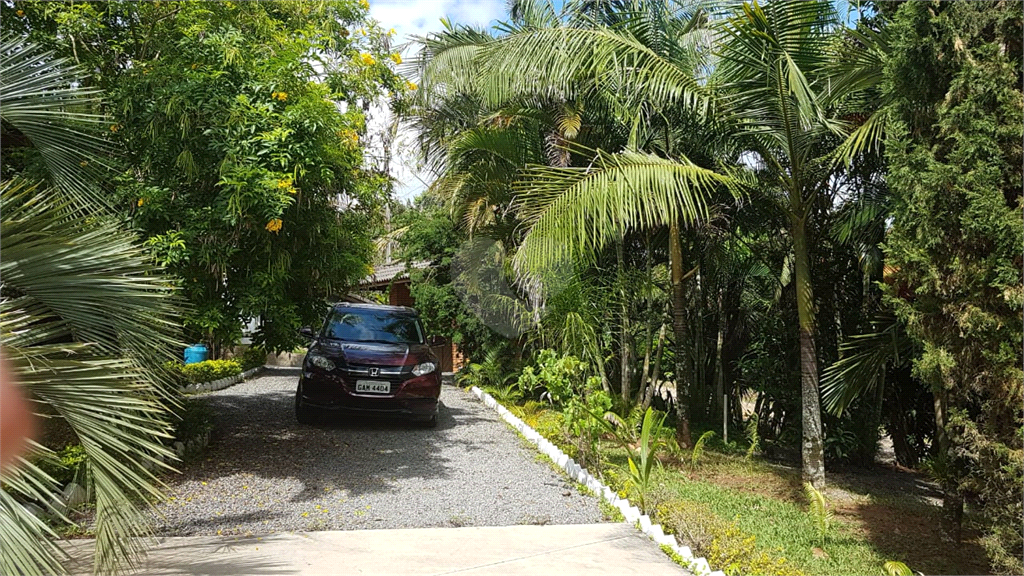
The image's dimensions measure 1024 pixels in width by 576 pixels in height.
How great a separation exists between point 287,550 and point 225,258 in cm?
267

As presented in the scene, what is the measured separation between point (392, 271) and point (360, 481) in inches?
617

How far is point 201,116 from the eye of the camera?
5.93 m

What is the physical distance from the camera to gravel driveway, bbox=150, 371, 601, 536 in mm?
5523

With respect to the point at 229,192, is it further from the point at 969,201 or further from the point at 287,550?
the point at 969,201

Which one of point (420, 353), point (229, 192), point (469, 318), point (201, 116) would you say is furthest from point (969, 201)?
point (469, 318)

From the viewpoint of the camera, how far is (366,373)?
877 centimetres

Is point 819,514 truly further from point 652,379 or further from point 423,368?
point 423,368

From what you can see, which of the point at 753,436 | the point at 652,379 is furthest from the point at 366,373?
the point at 753,436

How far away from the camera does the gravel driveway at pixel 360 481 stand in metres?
5.52

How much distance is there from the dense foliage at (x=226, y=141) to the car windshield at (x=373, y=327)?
2.33m

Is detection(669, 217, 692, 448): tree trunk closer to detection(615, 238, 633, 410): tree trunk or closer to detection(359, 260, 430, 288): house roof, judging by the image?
detection(615, 238, 633, 410): tree trunk

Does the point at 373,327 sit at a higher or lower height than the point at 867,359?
higher

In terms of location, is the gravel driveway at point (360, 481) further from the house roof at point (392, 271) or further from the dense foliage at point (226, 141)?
the house roof at point (392, 271)

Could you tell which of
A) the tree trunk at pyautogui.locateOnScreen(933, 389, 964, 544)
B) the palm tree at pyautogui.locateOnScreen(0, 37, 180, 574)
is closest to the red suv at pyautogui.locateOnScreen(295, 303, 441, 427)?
the palm tree at pyautogui.locateOnScreen(0, 37, 180, 574)
